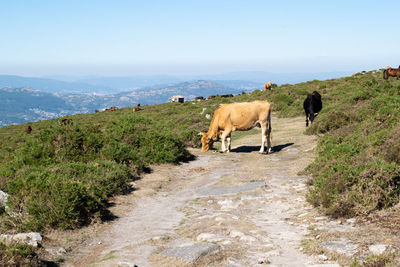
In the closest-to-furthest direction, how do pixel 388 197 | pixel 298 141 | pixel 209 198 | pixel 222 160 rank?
pixel 388 197 < pixel 209 198 < pixel 222 160 < pixel 298 141

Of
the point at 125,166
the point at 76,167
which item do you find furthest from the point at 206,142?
the point at 76,167

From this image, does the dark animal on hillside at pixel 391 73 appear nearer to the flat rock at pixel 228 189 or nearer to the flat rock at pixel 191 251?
the flat rock at pixel 228 189

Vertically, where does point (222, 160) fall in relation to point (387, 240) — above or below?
below

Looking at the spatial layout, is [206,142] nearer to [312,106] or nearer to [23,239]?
[312,106]

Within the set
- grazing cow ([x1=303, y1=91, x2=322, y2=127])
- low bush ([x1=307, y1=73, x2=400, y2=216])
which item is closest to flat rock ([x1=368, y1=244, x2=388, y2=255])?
low bush ([x1=307, y1=73, x2=400, y2=216])

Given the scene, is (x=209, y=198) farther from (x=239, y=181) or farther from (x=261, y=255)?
(x=261, y=255)

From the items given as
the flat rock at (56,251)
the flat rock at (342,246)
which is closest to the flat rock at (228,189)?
the flat rock at (342,246)

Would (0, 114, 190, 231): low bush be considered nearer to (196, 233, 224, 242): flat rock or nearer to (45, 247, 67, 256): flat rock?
(45, 247, 67, 256): flat rock

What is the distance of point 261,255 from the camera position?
6.13 m

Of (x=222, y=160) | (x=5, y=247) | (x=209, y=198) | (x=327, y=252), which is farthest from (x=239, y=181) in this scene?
(x=5, y=247)

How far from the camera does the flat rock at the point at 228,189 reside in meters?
11.1

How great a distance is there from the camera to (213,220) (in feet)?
27.3

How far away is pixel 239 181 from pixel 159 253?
19.7 feet

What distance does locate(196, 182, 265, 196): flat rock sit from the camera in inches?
436
